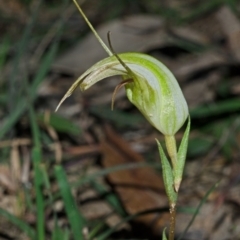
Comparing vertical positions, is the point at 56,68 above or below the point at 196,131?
above

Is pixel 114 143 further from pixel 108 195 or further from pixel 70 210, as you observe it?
pixel 70 210

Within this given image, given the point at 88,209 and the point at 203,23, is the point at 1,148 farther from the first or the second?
the point at 203,23

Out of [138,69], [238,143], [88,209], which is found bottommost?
[238,143]

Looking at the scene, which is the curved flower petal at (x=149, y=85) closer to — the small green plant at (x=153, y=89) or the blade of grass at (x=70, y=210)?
the small green plant at (x=153, y=89)

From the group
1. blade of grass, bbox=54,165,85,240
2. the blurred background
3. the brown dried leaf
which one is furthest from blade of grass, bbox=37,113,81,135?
blade of grass, bbox=54,165,85,240

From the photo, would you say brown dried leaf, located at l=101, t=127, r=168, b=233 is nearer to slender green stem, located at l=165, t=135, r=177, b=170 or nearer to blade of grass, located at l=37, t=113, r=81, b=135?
blade of grass, located at l=37, t=113, r=81, b=135

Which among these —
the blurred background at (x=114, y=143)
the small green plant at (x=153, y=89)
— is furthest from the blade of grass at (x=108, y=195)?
the small green plant at (x=153, y=89)

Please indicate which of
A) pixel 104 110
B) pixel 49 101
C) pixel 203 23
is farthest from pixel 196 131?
pixel 203 23
